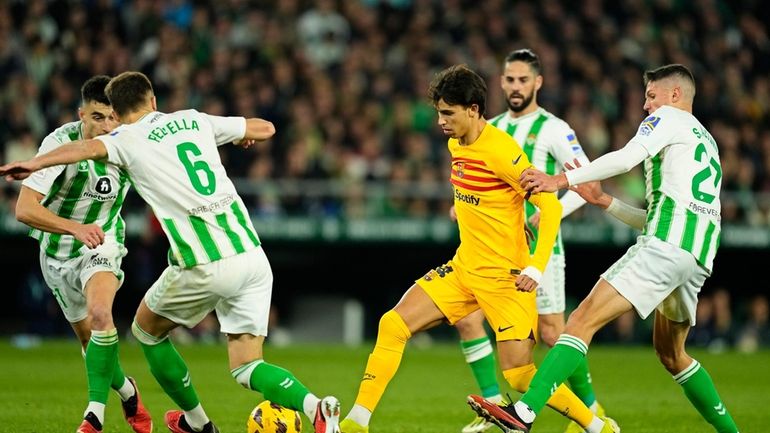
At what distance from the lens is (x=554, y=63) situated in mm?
21938

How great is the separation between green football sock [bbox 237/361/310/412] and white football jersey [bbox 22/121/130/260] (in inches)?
75.6

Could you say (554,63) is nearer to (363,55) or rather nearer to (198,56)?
(363,55)

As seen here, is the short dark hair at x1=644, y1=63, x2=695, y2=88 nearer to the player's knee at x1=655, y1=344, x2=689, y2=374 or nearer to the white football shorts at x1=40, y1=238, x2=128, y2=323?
the player's knee at x1=655, y1=344, x2=689, y2=374

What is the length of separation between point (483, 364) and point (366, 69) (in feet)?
40.0

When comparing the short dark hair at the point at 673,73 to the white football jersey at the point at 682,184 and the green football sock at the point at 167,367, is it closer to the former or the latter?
the white football jersey at the point at 682,184

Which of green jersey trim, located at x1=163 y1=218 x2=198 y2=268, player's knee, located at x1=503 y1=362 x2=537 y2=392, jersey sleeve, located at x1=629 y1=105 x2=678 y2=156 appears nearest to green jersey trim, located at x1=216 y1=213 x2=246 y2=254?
green jersey trim, located at x1=163 y1=218 x2=198 y2=268

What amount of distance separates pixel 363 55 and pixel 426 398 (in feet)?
34.1

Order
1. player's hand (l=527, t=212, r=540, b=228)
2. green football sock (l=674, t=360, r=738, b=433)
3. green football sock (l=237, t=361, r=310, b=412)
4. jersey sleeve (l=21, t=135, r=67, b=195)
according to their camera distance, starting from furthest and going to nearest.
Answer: player's hand (l=527, t=212, r=540, b=228) → jersey sleeve (l=21, t=135, r=67, b=195) → green football sock (l=674, t=360, r=738, b=433) → green football sock (l=237, t=361, r=310, b=412)

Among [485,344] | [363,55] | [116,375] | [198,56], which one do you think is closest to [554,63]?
[363,55]

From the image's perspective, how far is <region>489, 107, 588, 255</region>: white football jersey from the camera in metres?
9.41

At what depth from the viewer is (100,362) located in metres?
7.97

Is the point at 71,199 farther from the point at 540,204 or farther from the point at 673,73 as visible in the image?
the point at 673,73

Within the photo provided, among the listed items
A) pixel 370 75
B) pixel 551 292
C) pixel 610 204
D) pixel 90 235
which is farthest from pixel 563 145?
pixel 370 75

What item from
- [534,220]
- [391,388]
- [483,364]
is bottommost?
[391,388]
